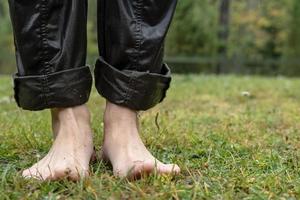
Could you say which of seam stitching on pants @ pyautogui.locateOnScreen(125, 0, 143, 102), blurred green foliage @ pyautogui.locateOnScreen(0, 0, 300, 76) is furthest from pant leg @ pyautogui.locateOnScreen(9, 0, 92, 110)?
blurred green foliage @ pyautogui.locateOnScreen(0, 0, 300, 76)

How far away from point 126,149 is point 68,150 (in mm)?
116

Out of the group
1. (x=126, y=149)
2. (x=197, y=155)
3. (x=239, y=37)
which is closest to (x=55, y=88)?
(x=126, y=149)

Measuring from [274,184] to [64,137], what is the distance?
426 mm

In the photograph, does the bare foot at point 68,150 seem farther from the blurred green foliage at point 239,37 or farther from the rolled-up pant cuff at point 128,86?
the blurred green foliage at point 239,37

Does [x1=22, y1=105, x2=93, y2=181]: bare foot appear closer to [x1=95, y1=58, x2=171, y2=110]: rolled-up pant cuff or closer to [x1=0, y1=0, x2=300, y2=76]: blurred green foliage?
[x1=95, y1=58, x2=171, y2=110]: rolled-up pant cuff

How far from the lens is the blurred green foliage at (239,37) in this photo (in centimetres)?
1299

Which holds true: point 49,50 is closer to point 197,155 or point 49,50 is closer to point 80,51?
point 80,51

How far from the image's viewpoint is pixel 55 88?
1.03 m

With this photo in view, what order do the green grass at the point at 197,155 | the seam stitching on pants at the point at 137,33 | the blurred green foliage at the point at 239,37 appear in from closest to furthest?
the green grass at the point at 197,155 → the seam stitching on pants at the point at 137,33 → the blurred green foliage at the point at 239,37

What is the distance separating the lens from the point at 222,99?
9.89ft

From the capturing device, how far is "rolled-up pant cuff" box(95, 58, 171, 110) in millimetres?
1055

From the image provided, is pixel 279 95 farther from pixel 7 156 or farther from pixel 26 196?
pixel 26 196

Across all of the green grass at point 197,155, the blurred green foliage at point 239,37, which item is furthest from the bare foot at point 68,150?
the blurred green foliage at point 239,37

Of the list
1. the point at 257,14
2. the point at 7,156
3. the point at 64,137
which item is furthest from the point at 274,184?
the point at 257,14
